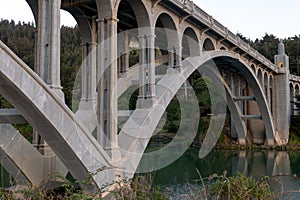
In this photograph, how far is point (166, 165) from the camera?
23.8m

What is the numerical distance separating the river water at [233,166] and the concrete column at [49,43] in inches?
393

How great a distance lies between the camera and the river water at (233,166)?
17781 millimetres

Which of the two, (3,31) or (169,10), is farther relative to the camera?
(3,31)

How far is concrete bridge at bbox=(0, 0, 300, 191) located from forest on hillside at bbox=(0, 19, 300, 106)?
14.6 meters

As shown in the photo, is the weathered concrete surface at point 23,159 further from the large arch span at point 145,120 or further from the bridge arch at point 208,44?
the bridge arch at point 208,44

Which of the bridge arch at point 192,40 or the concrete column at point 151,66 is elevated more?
the bridge arch at point 192,40

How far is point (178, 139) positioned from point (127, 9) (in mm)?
23025

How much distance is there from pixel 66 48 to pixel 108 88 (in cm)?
3353

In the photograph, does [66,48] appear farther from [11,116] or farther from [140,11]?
[11,116]

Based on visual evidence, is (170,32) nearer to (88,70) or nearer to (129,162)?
(88,70)

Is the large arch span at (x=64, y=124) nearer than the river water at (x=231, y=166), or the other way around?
the large arch span at (x=64, y=124)

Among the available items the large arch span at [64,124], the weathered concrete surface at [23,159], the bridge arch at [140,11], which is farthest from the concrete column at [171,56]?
the weathered concrete surface at [23,159]

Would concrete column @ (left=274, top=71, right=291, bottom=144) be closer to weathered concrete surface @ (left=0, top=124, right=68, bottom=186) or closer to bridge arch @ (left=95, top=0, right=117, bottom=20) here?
bridge arch @ (left=95, top=0, right=117, bottom=20)

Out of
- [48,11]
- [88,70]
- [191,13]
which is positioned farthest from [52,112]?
[191,13]
